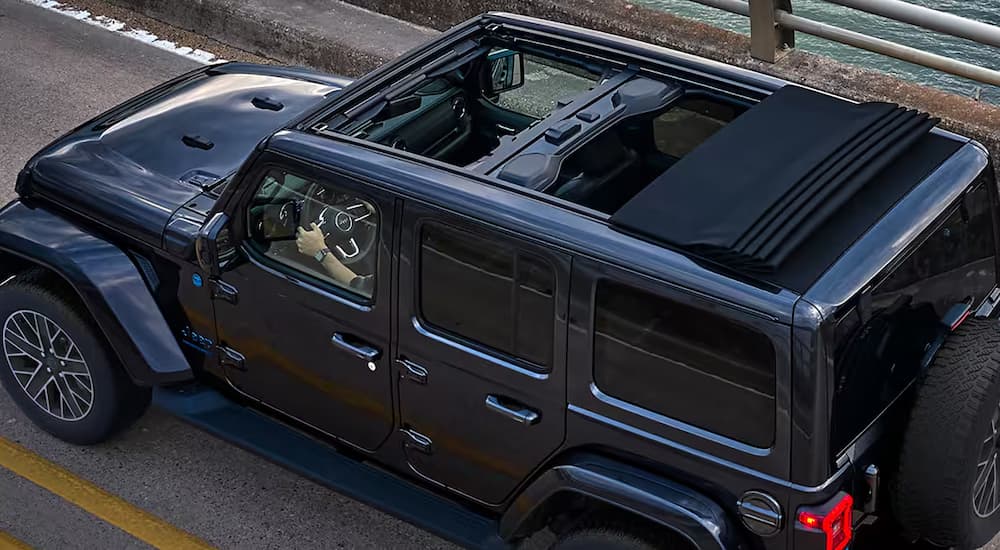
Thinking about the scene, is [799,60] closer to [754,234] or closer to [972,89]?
[972,89]

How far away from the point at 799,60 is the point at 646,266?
4256mm

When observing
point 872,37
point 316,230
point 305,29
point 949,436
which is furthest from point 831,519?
point 305,29

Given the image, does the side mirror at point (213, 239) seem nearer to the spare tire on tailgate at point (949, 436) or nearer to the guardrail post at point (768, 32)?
the spare tire on tailgate at point (949, 436)

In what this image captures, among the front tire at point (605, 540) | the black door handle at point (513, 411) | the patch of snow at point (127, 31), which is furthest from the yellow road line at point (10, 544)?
the patch of snow at point (127, 31)

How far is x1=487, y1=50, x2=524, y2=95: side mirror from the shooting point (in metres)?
5.21

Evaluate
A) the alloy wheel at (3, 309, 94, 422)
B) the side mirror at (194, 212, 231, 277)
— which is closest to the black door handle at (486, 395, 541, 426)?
the side mirror at (194, 212, 231, 277)

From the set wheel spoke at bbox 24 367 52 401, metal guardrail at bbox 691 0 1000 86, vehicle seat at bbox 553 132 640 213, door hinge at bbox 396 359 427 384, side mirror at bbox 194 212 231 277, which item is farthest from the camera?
metal guardrail at bbox 691 0 1000 86

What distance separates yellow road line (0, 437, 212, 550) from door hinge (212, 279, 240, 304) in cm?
97

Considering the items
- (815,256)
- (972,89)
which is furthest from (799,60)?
(815,256)

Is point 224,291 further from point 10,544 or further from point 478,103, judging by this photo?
point 10,544

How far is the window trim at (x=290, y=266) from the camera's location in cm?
461

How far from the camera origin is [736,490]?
13.2 feet

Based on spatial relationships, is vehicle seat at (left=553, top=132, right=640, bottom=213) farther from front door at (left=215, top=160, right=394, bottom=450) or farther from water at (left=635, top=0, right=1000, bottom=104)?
water at (left=635, top=0, right=1000, bottom=104)

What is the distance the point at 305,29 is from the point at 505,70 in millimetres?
4259
